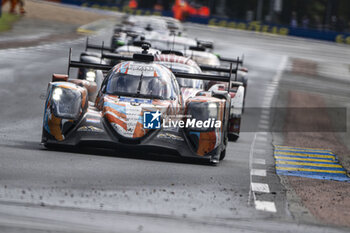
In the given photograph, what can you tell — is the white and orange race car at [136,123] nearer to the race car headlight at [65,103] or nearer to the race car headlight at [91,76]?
the race car headlight at [65,103]

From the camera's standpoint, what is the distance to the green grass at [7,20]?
40862 millimetres

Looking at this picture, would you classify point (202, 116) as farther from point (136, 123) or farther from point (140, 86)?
point (140, 86)

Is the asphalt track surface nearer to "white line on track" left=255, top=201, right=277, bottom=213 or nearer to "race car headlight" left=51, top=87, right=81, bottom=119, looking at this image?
"white line on track" left=255, top=201, right=277, bottom=213

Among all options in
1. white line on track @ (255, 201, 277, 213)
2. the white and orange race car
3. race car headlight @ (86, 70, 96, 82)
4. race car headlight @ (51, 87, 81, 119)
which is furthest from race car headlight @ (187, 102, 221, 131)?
race car headlight @ (86, 70, 96, 82)

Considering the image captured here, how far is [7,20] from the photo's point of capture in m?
45.4

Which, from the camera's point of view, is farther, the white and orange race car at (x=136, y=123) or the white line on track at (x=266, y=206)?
the white and orange race car at (x=136, y=123)

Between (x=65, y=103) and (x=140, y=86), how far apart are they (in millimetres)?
1373

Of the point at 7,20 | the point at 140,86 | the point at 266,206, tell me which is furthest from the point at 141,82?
the point at 7,20

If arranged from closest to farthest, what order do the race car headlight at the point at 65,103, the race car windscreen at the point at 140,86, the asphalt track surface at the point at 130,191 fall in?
1. the asphalt track surface at the point at 130,191
2. the race car headlight at the point at 65,103
3. the race car windscreen at the point at 140,86

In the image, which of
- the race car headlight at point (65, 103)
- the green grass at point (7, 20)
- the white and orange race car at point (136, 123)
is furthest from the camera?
the green grass at point (7, 20)

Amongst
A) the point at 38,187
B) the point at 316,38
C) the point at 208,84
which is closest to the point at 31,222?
the point at 38,187

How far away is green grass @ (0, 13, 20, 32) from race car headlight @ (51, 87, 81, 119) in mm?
29568

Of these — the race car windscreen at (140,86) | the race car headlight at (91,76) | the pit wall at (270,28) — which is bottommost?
the pit wall at (270,28)

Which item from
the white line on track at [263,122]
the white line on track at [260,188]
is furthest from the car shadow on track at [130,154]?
the white line on track at [263,122]
